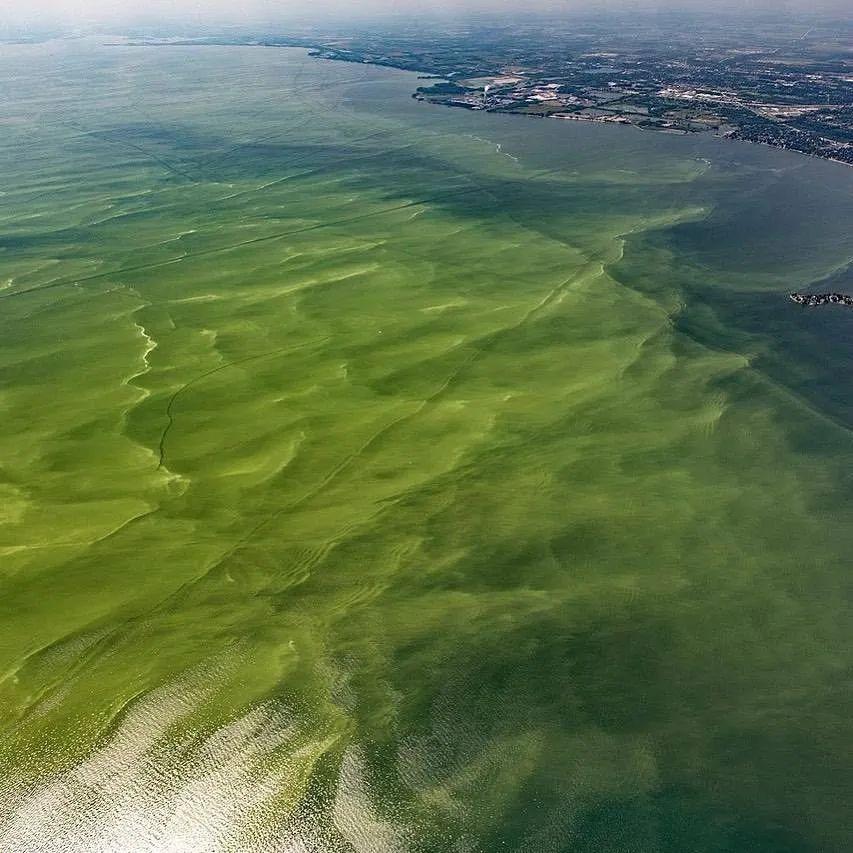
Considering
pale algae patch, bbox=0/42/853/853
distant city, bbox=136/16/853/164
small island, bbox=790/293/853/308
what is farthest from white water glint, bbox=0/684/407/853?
distant city, bbox=136/16/853/164

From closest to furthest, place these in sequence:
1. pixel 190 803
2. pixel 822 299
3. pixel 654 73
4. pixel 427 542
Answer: pixel 190 803
pixel 427 542
pixel 822 299
pixel 654 73

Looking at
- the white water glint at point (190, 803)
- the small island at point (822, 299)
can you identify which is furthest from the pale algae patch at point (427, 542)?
the small island at point (822, 299)

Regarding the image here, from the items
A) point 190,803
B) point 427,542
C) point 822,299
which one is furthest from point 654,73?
point 190,803

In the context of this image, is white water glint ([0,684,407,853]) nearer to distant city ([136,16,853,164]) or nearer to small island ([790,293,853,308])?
small island ([790,293,853,308])

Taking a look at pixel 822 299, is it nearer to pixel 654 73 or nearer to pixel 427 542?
pixel 427 542

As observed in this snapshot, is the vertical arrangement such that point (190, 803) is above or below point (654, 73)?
below

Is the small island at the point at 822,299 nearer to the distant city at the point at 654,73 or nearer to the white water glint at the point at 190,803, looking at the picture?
the white water glint at the point at 190,803
